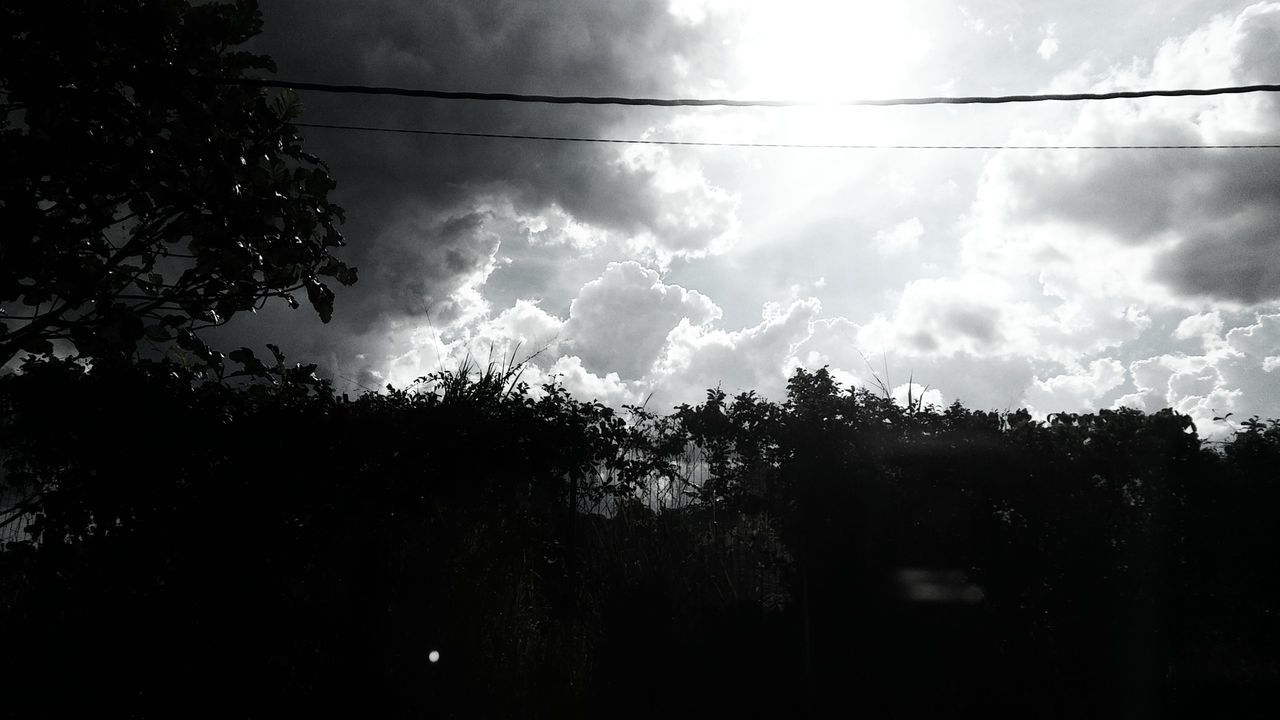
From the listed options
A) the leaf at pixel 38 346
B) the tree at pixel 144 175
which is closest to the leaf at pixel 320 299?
the tree at pixel 144 175

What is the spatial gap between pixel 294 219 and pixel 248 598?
260 centimetres

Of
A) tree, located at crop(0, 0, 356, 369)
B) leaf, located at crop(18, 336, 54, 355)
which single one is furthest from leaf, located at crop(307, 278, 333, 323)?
leaf, located at crop(18, 336, 54, 355)

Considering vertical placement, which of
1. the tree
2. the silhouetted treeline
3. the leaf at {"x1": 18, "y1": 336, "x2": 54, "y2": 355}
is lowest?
the silhouetted treeline

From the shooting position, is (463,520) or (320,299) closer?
(320,299)

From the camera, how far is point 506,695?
512 centimetres

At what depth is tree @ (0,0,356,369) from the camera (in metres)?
3.26

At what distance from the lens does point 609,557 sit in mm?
6492

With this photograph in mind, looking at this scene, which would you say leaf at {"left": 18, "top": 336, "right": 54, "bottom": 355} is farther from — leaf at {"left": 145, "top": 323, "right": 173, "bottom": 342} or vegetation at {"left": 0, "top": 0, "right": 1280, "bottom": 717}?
leaf at {"left": 145, "top": 323, "right": 173, "bottom": 342}

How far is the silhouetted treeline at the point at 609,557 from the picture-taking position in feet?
14.8

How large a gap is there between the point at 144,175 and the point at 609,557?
15.3 feet

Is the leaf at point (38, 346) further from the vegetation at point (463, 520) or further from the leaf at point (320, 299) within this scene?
the leaf at point (320, 299)

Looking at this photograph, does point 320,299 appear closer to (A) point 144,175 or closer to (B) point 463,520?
(A) point 144,175

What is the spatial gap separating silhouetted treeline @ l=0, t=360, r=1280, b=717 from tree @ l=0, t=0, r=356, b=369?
709 mm

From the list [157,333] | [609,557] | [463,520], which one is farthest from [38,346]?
[609,557]
